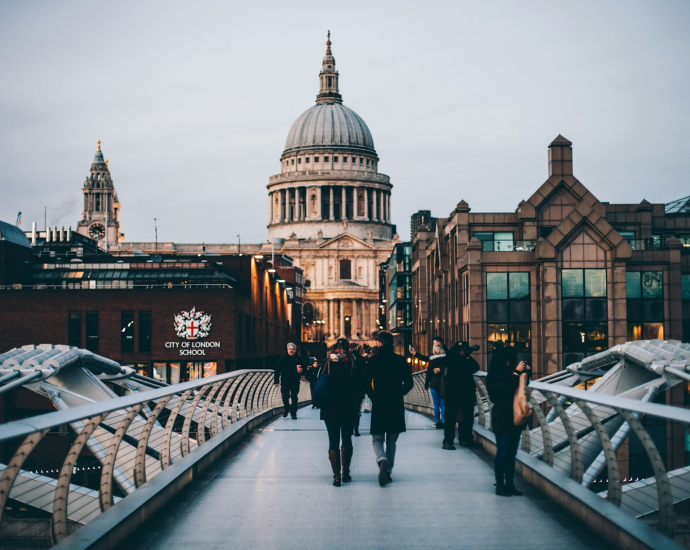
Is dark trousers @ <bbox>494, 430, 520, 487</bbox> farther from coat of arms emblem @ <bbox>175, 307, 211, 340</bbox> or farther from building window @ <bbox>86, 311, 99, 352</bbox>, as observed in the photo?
building window @ <bbox>86, 311, 99, 352</bbox>

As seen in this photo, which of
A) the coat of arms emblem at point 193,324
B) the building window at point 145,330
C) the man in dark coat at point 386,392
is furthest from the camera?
the building window at point 145,330

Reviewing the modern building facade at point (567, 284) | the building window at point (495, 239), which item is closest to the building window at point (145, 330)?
the modern building facade at point (567, 284)

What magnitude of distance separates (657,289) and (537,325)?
21.5ft

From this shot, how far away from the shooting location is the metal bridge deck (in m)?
9.23

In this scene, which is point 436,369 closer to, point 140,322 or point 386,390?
point 386,390

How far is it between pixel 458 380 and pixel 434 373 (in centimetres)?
200

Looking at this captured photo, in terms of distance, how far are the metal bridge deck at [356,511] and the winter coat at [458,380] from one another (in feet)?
3.43

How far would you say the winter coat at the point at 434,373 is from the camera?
17155 mm

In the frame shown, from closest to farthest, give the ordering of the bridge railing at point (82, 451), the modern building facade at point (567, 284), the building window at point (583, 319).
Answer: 1. the bridge railing at point (82, 451)
2. the modern building facade at point (567, 284)
3. the building window at point (583, 319)

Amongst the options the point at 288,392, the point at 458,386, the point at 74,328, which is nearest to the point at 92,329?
the point at 74,328

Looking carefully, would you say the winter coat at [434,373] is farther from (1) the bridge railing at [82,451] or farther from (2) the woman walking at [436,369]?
(1) the bridge railing at [82,451]

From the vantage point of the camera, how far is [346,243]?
19675 centimetres

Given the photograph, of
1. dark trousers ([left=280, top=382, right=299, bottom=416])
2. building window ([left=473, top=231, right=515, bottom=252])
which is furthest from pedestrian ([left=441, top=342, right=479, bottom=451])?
building window ([left=473, top=231, right=515, bottom=252])

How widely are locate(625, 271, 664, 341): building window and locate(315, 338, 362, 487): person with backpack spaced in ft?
124
